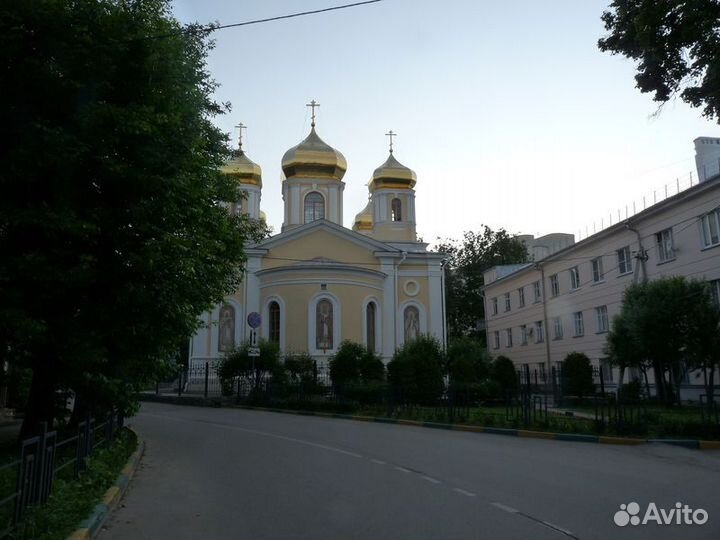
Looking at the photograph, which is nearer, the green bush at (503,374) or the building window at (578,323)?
the green bush at (503,374)

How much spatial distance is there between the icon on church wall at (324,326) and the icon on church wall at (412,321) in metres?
5.69

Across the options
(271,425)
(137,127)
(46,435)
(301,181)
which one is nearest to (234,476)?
(46,435)

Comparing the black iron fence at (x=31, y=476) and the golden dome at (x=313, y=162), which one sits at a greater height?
the golden dome at (x=313, y=162)

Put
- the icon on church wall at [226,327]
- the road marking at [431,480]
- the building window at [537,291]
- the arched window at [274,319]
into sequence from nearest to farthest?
the road marking at [431,480]
the arched window at [274,319]
the icon on church wall at [226,327]
the building window at [537,291]

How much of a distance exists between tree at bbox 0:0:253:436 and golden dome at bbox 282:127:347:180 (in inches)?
1114

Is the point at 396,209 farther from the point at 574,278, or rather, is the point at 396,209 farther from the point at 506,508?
the point at 506,508

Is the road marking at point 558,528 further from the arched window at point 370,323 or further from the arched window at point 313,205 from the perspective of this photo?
the arched window at point 313,205

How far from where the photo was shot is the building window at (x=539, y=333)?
37.6 metres

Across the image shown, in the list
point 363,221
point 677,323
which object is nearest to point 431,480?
point 677,323

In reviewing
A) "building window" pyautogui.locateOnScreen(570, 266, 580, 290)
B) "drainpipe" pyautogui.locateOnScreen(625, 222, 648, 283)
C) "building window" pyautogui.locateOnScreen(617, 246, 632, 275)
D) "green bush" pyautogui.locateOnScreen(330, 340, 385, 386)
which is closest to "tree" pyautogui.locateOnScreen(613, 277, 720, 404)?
"drainpipe" pyautogui.locateOnScreen(625, 222, 648, 283)

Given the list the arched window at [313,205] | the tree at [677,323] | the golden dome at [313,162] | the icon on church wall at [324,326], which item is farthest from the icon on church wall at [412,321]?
the tree at [677,323]

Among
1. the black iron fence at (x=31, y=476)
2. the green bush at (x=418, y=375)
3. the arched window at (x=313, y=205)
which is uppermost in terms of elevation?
the arched window at (x=313, y=205)

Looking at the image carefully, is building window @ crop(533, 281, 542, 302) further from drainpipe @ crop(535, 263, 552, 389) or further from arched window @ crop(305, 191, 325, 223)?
arched window @ crop(305, 191, 325, 223)

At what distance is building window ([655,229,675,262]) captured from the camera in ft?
83.9
